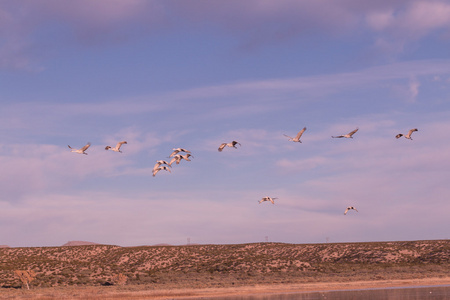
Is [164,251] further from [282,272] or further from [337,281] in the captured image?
[337,281]

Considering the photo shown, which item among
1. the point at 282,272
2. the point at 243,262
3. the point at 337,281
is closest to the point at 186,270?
the point at 243,262

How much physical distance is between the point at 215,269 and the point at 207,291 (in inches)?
1308

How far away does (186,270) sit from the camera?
102125 mm

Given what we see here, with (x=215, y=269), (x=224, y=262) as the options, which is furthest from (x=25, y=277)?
(x=224, y=262)

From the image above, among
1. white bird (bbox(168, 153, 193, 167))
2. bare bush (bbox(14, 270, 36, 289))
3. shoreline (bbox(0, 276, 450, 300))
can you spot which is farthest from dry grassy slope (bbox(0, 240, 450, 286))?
white bird (bbox(168, 153, 193, 167))

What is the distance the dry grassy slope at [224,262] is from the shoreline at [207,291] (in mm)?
10485

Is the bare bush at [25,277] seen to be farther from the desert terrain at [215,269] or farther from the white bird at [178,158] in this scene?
the white bird at [178,158]

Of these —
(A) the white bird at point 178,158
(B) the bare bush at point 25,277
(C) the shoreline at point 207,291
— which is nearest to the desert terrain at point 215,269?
(C) the shoreline at point 207,291

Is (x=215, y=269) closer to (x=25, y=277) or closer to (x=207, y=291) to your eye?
(x=25, y=277)

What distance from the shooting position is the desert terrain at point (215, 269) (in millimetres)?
69375

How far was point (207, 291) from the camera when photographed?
66.5m

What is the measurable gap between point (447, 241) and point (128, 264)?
63557 mm

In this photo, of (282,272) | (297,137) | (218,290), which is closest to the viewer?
(297,137)

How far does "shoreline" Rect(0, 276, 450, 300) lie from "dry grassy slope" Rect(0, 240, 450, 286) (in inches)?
413
